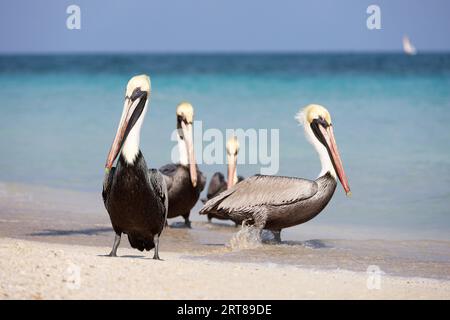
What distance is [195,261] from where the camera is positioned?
686 cm

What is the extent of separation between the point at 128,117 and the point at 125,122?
0.06 meters

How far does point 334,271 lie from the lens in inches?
269

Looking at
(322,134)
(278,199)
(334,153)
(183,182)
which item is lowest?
(278,199)

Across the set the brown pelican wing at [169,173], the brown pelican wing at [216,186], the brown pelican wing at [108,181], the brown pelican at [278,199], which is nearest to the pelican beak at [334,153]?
the brown pelican at [278,199]

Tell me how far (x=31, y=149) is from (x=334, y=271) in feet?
31.2

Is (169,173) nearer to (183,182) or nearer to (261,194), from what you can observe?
(183,182)

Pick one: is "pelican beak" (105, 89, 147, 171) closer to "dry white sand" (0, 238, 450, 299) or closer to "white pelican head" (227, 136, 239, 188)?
"dry white sand" (0, 238, 450, 299)

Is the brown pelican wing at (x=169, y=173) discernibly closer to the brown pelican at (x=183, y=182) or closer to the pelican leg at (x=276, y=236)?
the brown pelican at (x=183, y=182)

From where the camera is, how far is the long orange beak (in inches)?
269

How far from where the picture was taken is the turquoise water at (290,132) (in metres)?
10.8

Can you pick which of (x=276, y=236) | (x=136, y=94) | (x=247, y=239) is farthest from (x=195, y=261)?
(x=276, y=236)

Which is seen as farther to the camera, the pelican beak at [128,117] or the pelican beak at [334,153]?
the pelican beak at [334,153]

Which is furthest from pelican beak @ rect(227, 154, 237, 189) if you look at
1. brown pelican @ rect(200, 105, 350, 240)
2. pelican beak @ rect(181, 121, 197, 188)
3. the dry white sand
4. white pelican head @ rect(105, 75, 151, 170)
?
the dry white sand
